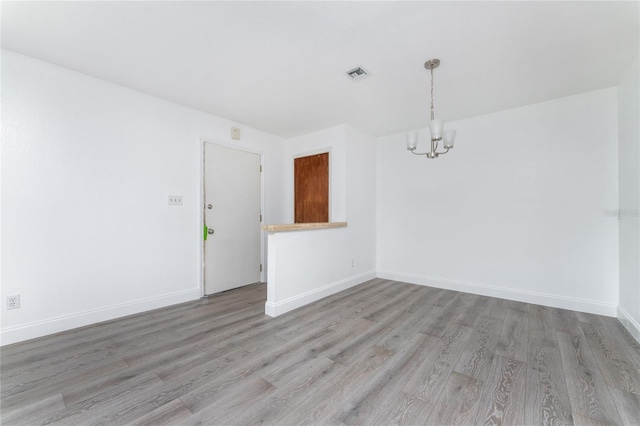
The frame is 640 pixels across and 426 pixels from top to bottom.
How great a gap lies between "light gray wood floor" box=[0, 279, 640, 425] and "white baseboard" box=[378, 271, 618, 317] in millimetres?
171

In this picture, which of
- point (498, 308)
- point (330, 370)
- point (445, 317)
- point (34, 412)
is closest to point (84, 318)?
point (34, 412)

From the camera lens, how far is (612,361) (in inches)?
76.2

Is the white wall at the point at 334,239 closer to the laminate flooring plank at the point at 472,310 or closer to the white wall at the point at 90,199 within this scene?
the white wall at the point at 90,199

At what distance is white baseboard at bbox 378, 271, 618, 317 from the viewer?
2.84 metres

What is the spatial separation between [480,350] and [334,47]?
2782 millimetres

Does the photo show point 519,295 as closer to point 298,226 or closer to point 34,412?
point 298,226

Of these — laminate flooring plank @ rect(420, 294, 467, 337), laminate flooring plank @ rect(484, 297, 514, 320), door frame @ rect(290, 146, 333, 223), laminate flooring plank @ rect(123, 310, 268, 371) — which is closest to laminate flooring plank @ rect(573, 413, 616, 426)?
laminate flooring plank @ rect(420, 294, 467, 337)

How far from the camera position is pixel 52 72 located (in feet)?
7.84

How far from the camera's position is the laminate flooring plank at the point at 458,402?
4.57 feet

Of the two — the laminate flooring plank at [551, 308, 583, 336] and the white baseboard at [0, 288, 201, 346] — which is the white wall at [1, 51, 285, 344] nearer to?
the white baseboard at [0, 288, 201, 346]

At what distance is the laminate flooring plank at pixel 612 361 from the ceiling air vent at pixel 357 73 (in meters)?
3.00

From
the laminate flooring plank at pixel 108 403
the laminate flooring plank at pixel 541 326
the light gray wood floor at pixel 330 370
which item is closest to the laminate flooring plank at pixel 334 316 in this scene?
the light gray wood floor at pixel 330 370

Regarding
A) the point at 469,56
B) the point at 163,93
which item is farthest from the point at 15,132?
the point at 469,56

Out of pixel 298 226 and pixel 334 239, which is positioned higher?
pixel 298 226
